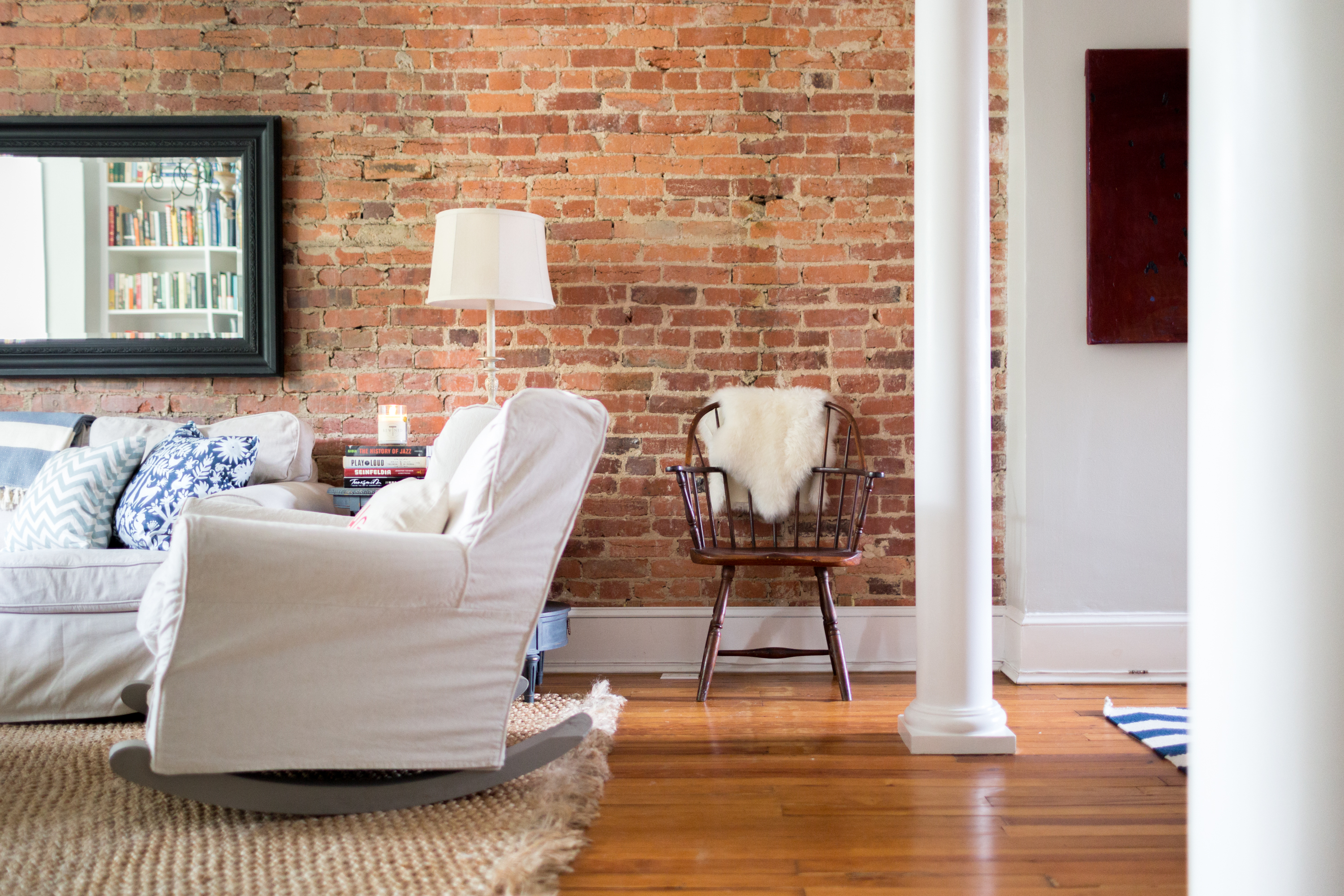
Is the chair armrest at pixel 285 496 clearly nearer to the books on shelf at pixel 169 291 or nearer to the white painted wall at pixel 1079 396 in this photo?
the books on shelf at pixel 169 291

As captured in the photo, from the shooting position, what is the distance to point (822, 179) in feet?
10.3

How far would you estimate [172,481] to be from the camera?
253cm

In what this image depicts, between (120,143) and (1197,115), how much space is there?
11.1 ft

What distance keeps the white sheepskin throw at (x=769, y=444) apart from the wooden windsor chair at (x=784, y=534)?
0.08ft

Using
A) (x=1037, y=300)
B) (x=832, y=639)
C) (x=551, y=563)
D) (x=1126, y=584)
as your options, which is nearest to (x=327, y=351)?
(x=551, y=563)

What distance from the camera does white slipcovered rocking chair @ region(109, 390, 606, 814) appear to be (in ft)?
5.22

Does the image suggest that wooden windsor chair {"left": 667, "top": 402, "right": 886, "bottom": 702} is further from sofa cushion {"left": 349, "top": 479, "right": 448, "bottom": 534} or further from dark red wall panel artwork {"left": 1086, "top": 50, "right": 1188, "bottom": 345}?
sofa cushion {"left": 349, "top": 479, "right": 448, "bottom": 534}

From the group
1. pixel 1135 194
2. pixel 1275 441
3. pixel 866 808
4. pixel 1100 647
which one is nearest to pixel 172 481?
pixel 866 808

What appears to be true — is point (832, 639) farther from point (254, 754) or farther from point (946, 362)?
point (254, 754)

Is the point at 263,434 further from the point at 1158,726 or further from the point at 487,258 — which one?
the point at 1158,726

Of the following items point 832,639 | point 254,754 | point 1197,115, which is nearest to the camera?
point 1197,115

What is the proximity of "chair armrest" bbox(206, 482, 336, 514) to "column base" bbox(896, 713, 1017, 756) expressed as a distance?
1.65 m

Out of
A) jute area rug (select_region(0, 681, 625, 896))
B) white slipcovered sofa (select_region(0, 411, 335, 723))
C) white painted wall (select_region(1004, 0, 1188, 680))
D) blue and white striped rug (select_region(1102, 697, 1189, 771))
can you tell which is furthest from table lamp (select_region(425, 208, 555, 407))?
blue and white striped rug (select_region(1102, 697, 1189, 771))

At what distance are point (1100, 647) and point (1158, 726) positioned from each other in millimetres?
610
